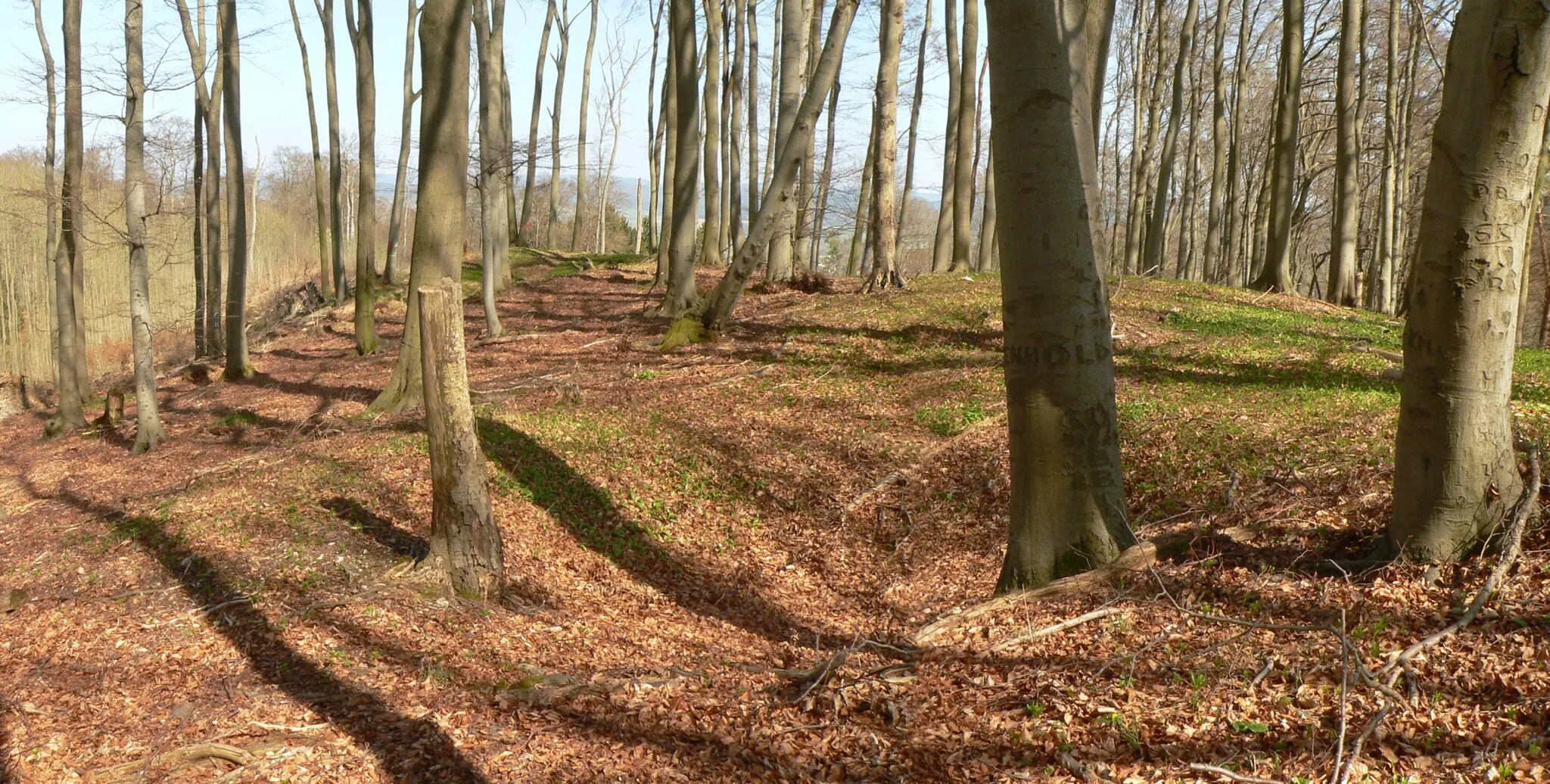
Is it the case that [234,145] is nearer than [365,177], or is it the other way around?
[234,145]

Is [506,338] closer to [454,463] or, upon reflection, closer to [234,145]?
[234,145]

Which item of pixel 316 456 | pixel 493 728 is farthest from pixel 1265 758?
pixel 316 456

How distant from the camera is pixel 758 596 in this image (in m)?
6.82

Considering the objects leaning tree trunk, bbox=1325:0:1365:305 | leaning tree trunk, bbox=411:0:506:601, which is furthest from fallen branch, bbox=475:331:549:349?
leaning tree trunk, bbox=1325:0:1365:305

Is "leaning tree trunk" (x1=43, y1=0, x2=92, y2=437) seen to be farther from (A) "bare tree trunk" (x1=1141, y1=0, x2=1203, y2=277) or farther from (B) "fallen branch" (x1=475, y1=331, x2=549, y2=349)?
(A) "bare tree trunk" (x1=1141, y1=0, x2=1203, y2=277)

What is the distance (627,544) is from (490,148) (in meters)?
10.5

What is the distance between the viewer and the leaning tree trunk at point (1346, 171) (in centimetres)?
1515

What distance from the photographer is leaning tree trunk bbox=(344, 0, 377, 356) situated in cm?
1645

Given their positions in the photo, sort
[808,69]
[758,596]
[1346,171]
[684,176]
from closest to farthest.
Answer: [758,596], [684,176], [1346,171], [808,69]

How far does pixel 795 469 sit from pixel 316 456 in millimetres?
4622

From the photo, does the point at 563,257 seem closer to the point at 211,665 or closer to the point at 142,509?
the point at 142,509

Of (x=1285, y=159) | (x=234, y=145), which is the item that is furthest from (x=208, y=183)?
(x=1285, y=159)

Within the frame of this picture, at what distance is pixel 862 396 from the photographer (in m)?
10.1

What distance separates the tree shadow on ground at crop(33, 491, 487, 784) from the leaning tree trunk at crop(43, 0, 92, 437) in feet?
29.0
